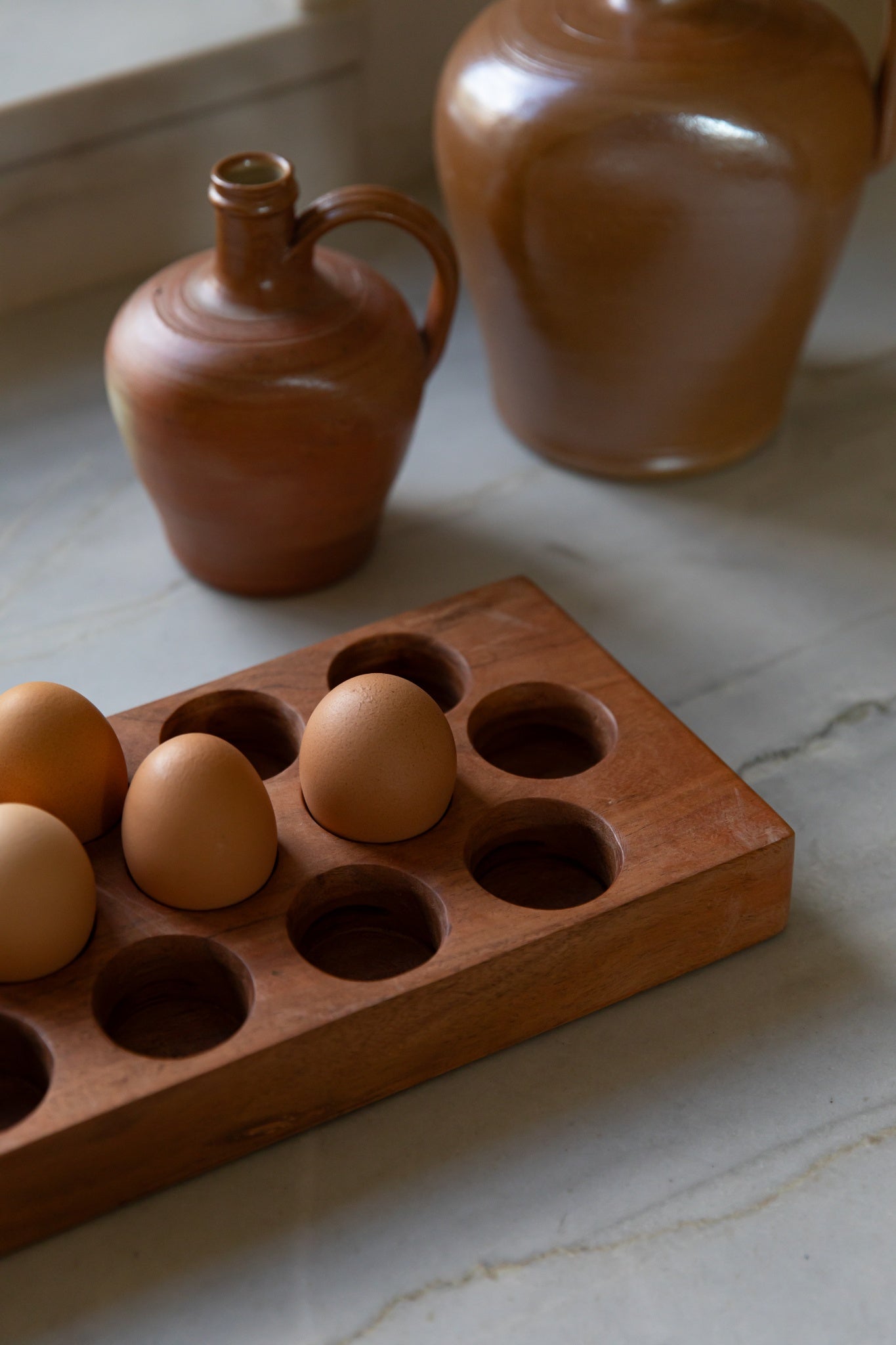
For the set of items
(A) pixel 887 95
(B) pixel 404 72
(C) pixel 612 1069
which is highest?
(A) pixel 887 95

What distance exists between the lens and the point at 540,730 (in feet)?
2.40

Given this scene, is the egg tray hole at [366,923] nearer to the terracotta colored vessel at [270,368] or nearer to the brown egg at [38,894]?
the brown egg at [38,894]

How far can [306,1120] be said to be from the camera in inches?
22.2

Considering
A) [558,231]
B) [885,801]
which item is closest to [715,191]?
[558,231]

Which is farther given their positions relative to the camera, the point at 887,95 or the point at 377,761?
the point at 887,95

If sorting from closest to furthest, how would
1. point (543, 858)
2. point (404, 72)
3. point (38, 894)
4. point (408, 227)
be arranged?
point (38, 894)
point (543, 858)
point (408, 227)
point (404, 72)

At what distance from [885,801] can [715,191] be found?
36cm

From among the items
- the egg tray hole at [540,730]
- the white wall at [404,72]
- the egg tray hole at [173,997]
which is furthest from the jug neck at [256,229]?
the white wall at [404,72]

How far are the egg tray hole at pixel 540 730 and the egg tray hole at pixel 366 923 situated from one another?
0.10m

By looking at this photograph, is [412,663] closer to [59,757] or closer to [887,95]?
[59,757]

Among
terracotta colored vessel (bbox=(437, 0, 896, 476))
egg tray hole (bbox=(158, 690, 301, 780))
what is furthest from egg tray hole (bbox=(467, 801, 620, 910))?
terracotta colored vessel (bbox=(437, 0, 896, 476))

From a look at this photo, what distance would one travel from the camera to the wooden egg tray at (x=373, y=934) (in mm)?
526

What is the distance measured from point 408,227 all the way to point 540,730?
0.30 meters

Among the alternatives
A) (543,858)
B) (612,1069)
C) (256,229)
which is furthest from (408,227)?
(612,1069)
